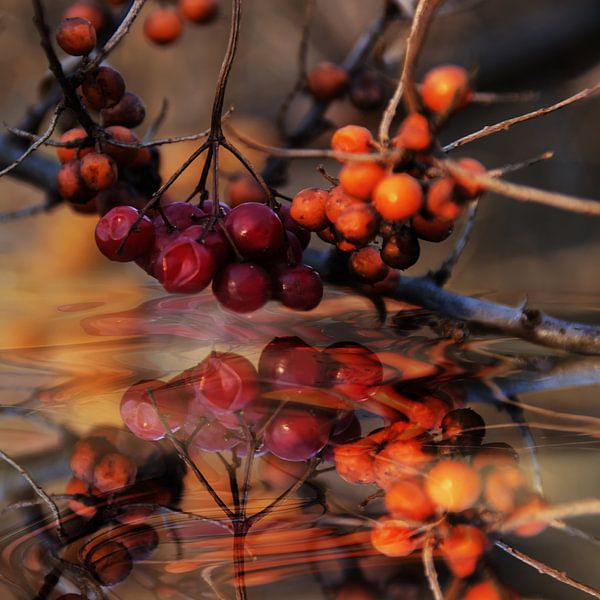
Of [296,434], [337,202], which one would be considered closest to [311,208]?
[337,202]

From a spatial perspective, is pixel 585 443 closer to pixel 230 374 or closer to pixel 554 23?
pixel 230 374

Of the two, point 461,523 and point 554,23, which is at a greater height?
point 554,23

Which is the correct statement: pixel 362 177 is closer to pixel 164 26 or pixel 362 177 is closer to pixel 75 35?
pixel 75 35

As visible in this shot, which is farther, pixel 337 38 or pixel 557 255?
pixel 337 38

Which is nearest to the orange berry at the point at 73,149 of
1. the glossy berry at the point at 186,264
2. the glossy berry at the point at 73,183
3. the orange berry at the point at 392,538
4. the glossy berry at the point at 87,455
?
the glossy berry at the point at 73,183

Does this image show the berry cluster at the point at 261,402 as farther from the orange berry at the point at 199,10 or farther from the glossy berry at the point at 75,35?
the orange berry at the point at 199,10

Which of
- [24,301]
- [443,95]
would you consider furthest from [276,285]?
[24,301]
